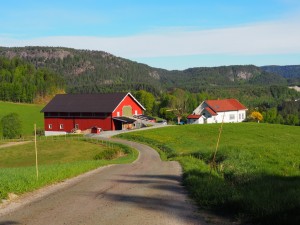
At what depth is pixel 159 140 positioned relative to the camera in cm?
4962

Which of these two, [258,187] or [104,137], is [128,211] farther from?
[104,137]

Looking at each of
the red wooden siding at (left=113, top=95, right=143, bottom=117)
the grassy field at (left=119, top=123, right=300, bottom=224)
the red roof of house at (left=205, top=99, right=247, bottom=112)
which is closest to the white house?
the red roof of house at (left=205, top=99, right=247, bottom=112)

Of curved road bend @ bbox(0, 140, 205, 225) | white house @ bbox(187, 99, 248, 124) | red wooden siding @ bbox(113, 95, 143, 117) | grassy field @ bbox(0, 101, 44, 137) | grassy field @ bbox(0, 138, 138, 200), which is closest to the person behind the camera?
curved road bend @ bbox(0, 140, 205, 225)

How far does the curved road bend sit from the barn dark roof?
161 feet

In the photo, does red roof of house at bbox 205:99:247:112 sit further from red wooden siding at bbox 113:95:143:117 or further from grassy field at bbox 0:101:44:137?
grassy field at bbox 0:101:44:137

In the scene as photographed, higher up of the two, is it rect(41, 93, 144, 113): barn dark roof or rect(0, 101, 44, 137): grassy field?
rect(41, 93, 144, 113): barn dark roof

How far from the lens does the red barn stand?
64812 millimetres

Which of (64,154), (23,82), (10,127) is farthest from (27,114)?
(64,154)

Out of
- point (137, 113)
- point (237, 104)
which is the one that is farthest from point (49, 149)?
point (237, 104)

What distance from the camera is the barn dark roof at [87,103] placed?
65.5 m

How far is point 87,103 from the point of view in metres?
68.1

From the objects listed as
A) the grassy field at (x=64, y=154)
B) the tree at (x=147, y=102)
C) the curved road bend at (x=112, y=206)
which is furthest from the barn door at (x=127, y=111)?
the tree at (x=147, y=102)

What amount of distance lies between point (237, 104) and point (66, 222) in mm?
86269

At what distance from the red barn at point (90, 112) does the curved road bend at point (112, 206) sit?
4849cm
